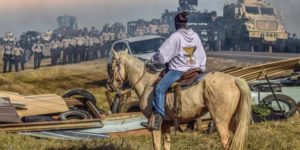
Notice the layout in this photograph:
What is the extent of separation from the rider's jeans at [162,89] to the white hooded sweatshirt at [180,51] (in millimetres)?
131

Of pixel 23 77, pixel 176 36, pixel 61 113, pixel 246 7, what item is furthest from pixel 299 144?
pixel 246 7

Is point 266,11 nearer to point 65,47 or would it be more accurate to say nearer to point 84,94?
point 65,47

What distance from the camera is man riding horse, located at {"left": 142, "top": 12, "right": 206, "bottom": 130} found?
A: 8648 millimetres

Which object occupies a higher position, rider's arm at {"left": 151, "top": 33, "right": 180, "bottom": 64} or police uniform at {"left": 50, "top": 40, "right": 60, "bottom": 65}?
rider's arm at {"left": 151, "top": 33, "right": 180, "bottom": 64}

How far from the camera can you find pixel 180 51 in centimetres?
867

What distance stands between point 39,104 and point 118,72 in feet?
19.9

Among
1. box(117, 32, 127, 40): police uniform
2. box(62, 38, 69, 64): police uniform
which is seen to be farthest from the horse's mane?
box(117, 32, 127, 40): police uniform

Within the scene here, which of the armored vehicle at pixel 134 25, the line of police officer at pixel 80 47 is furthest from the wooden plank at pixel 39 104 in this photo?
the armored vehicle at pixel 134 25

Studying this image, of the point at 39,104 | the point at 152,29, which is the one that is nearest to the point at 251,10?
the point at 152,29

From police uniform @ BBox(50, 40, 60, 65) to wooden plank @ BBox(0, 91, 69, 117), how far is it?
29.3m

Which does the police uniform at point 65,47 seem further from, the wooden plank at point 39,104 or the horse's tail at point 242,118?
the horse's tail at point 242,118

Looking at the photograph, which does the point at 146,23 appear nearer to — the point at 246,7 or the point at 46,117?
the point at 246,7

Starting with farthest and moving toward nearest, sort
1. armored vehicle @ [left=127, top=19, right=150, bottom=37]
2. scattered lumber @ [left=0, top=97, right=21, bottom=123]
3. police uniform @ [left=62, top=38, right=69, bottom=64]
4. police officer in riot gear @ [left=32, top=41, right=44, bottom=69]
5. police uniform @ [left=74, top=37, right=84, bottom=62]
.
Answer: armored vehicle @ [left=127, top=19, right=150, bottom=37] → police uniform @ [left=74, top=37, right=84, bottom=62] → police uniform @ [left=62, top=38, right=69, bottom=64] → police officer in riot gear @ [left=32, top=41, right=44, bottom=69] → scattered lumber @ [left=0, top=97, right=21, bottom=123]

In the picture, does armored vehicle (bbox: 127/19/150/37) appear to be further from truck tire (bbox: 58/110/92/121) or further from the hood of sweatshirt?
the hood of sweatshirt
